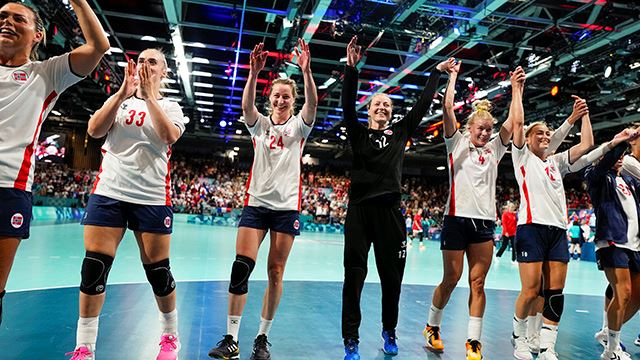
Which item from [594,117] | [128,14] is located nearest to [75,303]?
[128,14]

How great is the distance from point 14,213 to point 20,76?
691 millimetres

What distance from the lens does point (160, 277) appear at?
3.00 m

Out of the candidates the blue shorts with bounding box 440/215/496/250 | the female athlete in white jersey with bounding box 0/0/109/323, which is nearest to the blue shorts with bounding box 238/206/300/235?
the blue shorts with bounding box 440/215/496/250

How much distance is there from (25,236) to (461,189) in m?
3.18

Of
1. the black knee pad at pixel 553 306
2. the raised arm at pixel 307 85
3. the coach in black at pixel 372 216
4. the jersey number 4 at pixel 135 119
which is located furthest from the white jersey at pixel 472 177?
the jersey number 4 at pixel 135 119

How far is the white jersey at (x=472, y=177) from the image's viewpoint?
3.96 metres

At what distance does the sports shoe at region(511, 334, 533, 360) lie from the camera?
3744mm

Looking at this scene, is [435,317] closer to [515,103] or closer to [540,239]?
[540,239]

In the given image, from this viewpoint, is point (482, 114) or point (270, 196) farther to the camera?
point (482, 114)

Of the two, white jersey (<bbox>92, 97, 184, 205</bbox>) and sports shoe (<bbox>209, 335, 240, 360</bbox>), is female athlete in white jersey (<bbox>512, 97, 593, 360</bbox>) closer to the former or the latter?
sports shoe (<bbox>209, 335, 240, 360</bbox>)

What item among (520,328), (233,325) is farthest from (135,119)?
(520,328)

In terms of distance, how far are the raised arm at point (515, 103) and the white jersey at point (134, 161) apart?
280cm

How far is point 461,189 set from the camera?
4039 mm

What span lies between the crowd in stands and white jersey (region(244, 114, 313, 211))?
1702 cm
